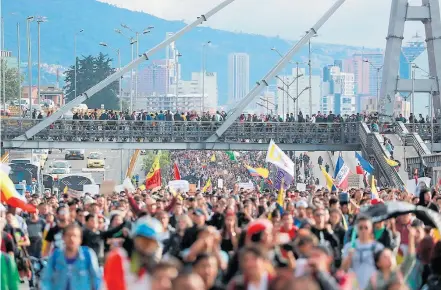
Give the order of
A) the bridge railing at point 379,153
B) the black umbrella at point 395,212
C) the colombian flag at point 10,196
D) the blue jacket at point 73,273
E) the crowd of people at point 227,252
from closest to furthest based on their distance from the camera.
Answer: the crowd of people at point 227,252 → the blue jacket at point 73,273 → the black umbrella at point 395,212 → the colombian flag at point 10,196 → the bridge railing at point 379,153

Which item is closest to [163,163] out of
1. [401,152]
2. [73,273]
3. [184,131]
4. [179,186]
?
[184,131]

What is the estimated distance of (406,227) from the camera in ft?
67.2

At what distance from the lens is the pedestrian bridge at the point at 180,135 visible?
74.1 metres

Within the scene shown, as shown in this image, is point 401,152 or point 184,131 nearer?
point 401,152

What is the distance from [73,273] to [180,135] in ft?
195

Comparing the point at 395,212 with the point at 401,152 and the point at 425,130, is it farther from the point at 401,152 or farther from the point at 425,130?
the point at 425,130

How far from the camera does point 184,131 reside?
7538cm

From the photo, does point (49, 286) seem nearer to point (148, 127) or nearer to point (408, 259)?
point (408, 259)

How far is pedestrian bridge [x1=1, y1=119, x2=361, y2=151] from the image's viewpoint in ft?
243

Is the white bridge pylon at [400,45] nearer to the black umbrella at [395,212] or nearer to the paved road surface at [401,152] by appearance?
the paved road surface at [401,152]

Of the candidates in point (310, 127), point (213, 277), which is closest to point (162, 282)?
point (213, 277)

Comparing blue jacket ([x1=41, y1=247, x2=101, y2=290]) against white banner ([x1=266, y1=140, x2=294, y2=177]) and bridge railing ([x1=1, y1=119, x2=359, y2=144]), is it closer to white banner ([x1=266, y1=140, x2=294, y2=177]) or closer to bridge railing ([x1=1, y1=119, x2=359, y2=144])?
white banner ([x1=266, y1=140, x2=294, y2=177])

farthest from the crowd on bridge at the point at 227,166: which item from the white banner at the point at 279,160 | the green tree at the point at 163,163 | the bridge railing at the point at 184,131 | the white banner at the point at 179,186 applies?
the white banner at the point at 279,160

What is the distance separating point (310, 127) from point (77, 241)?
58961mm
